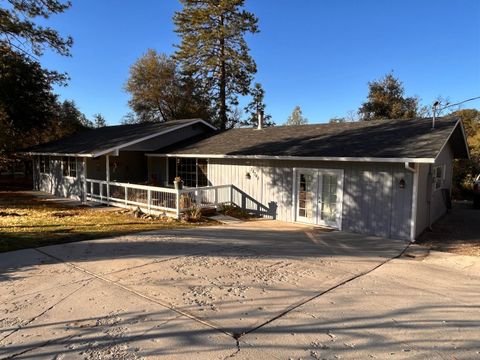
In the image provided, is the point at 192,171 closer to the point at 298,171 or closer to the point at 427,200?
the point at 298,171

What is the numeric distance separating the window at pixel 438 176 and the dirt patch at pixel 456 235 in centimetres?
137

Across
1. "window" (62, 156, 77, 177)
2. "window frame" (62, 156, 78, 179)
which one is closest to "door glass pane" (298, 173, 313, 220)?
"window frame" (62, 156, 78, 179)

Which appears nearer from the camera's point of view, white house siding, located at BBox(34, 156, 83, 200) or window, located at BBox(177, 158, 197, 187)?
window, located at BBox(177, 158, 197, 187)

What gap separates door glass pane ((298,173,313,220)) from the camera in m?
11.5

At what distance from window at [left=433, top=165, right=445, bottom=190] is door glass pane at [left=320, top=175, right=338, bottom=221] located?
3609mm

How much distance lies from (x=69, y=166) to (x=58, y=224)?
8.26 metres

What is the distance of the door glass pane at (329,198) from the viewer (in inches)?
428

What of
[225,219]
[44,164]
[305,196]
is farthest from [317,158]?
[44,164]

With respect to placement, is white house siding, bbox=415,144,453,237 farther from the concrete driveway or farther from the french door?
the french door

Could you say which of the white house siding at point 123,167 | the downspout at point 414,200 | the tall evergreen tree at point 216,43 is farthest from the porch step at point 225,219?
the tall evergreen tree at point 216,43

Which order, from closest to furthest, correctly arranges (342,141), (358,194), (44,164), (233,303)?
1. (233,303)
2. (358,194)
3. (342,141)
4. (44,164)

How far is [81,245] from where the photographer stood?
8000 millimetres

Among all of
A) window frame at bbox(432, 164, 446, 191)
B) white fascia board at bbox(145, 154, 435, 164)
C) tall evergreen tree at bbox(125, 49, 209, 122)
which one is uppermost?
tall evergreen tree at bbox(125, 49, 209, 122)

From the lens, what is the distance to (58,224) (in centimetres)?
1043
